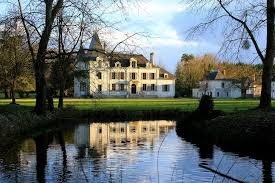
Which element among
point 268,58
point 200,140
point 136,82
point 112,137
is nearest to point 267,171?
point 200,140

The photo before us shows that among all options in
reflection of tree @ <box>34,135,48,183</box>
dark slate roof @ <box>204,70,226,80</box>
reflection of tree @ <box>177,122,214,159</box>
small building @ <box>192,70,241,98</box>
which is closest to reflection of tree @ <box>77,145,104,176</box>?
reflection of tree @ <box>34,135,48,183</box>

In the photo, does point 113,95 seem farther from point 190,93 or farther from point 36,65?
point 36,65

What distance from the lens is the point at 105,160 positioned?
15.1 metres

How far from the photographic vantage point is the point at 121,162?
14742 millimetres

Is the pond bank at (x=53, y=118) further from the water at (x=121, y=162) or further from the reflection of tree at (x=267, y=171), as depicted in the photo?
the reflection of tree at (x=267, y=171)

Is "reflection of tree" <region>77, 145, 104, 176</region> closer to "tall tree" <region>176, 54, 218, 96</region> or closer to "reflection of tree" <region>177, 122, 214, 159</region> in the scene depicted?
"reflection of tree" <region>177, 122, 214, 159</region>

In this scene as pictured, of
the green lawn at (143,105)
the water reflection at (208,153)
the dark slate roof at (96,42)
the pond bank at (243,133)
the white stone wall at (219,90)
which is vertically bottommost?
the water reflection at (208,153)

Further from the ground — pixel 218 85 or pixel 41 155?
pixel 218 85

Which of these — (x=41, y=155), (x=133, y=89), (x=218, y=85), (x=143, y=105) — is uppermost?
(x=218, y=85)

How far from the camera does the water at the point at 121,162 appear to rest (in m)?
12.3

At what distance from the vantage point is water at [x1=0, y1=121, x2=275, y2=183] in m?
12.3

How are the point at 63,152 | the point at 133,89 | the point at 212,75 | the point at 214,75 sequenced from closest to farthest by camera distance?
the point at 63,152 → the point at 133,89 → the point at 214,75 → the point at 212,75

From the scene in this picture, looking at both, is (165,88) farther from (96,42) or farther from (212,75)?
(96,42)

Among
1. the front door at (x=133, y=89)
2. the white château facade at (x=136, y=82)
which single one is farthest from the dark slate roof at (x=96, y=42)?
the front door at (x=133, y=89)
